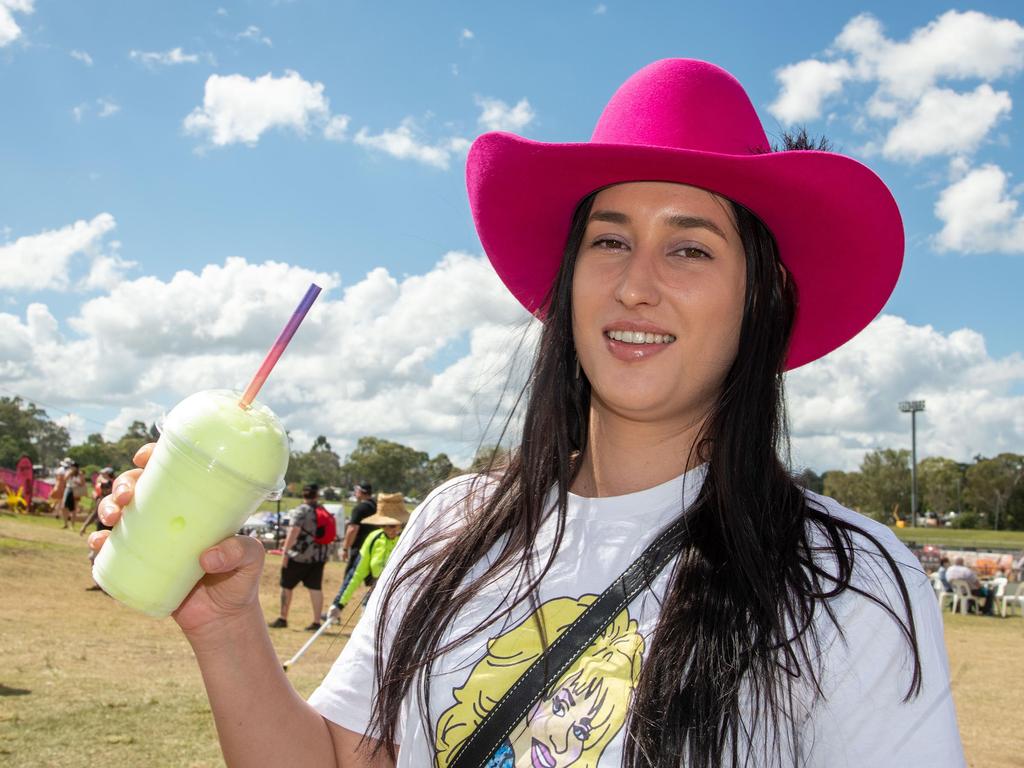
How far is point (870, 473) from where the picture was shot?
3521 inches

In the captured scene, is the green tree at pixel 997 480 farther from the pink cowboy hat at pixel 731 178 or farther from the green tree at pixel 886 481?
the pink cowboy hat at pixel 731 178

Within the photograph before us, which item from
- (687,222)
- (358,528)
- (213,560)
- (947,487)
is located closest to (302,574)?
(358,528)

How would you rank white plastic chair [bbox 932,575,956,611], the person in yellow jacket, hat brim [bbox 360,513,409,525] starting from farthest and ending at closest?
white plastic chair [bbox 932,575,956,611], hat brim [bbox 360,513,409,525], the person in yellow jacket

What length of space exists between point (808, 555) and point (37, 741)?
5.64 m

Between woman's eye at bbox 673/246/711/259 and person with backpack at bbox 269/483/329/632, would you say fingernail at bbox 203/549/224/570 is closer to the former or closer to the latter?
woman's eye at bbox 673/246/711/259

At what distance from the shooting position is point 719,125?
1.87 m

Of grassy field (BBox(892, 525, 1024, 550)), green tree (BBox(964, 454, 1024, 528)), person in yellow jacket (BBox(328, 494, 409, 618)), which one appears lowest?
grassy field (BBox(892, 525, 1024, 550))

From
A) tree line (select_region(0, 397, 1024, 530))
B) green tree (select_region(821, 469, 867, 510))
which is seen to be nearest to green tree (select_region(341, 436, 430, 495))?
tree line (select_region(0, 397, 1024, 530))

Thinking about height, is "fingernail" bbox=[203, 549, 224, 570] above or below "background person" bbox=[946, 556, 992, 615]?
above

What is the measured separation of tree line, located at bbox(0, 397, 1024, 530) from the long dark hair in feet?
260

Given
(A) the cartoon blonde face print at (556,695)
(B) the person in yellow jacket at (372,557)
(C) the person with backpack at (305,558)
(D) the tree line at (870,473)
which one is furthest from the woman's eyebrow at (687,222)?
(D) the tree line at (870,473)

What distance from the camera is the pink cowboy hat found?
1.79 m

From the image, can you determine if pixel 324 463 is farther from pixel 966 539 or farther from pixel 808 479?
pixel 808 479

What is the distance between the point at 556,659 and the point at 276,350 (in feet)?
2.46
